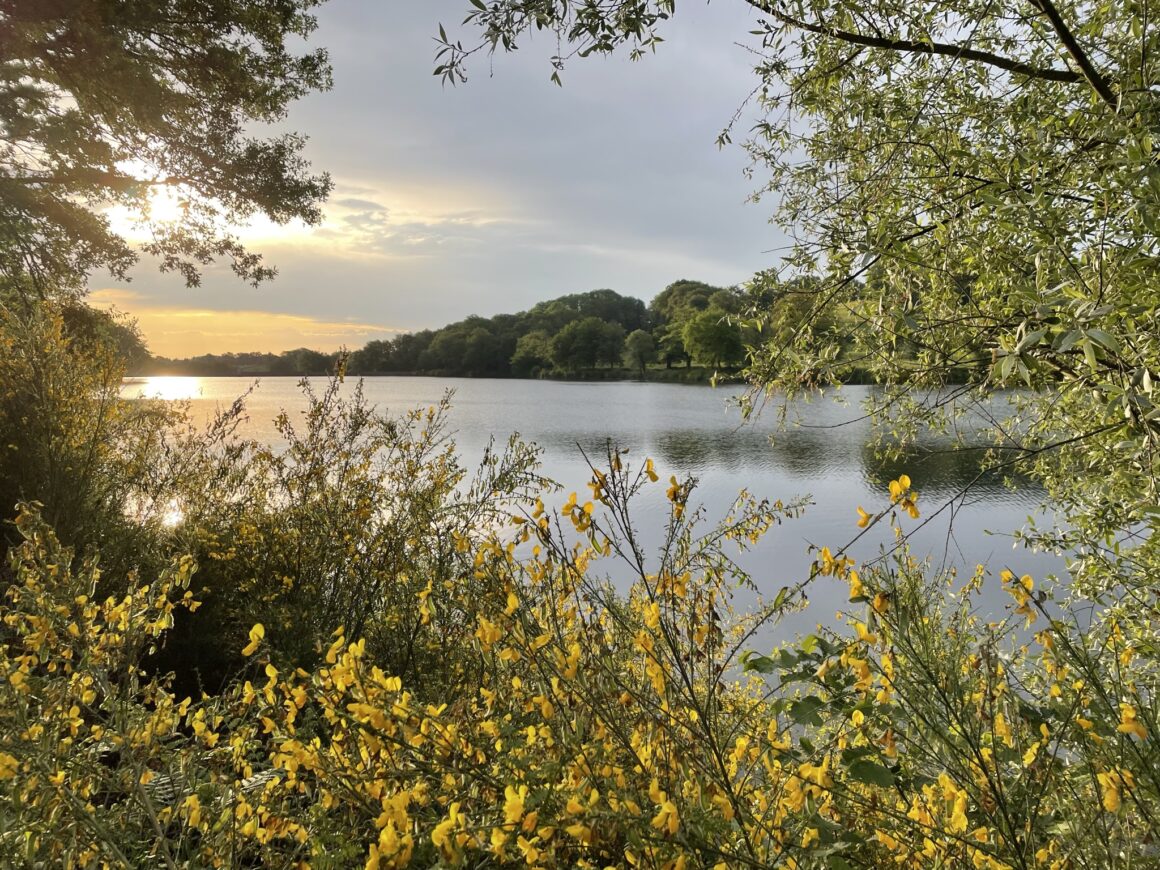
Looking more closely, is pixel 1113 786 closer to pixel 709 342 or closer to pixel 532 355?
pixel 709 342

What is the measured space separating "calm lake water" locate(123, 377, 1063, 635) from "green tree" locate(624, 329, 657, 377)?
27.6 m

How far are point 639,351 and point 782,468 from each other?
4424 centimetres

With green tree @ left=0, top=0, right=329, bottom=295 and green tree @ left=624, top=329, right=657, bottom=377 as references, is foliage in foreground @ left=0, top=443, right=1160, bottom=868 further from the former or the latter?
green tree @ left=624, top=329, right=657, bottom=377

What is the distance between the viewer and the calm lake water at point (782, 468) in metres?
8.41

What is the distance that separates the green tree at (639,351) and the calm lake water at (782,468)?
27.6 meters

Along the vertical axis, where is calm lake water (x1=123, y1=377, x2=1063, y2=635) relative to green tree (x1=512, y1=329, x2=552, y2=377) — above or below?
below

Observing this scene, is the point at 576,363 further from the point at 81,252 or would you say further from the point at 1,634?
the point at 1,634

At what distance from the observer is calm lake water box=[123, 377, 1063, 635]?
841 centimetres

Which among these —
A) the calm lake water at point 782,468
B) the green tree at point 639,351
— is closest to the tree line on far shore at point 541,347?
the green tree at point 639,351

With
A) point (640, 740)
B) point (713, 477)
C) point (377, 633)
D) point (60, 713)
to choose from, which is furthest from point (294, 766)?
point (713, 477)

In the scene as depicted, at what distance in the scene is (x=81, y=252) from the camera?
10469mm

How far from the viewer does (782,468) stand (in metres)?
16.9

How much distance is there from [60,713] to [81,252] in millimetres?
11529

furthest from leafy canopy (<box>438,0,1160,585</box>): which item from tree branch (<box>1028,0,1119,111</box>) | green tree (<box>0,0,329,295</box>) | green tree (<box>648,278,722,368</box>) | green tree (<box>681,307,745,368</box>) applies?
green tree (<box>648,278,722,368</box>)
